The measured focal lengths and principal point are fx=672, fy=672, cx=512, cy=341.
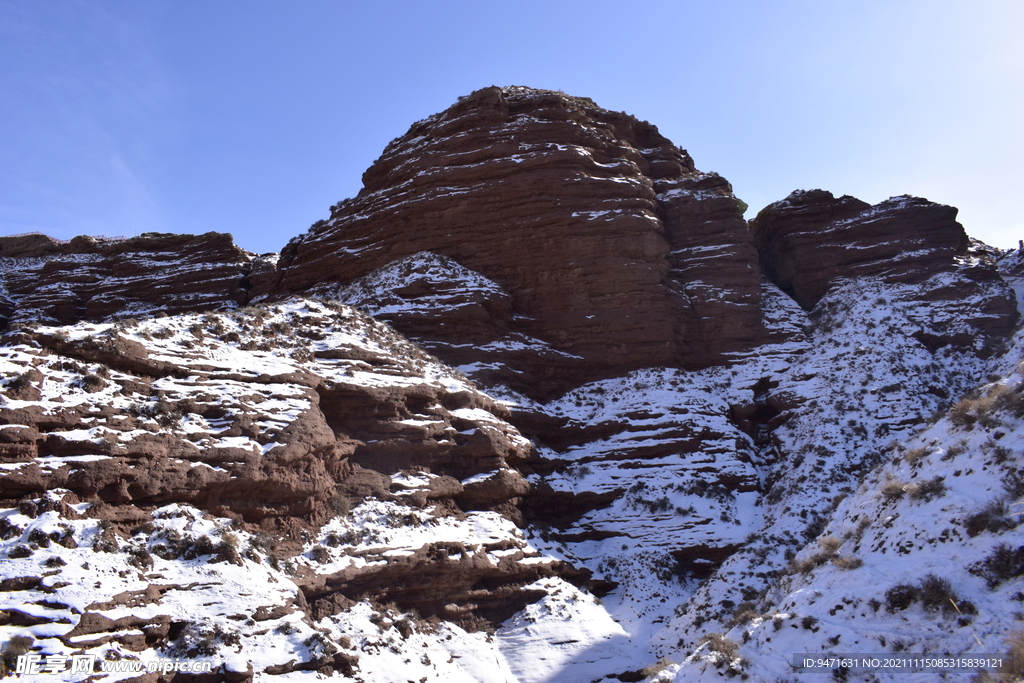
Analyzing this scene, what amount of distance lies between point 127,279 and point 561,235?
35212mm

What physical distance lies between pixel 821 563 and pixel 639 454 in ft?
64.5

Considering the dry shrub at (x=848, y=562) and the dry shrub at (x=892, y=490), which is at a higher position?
the dry shrub at (x=892, y=490)

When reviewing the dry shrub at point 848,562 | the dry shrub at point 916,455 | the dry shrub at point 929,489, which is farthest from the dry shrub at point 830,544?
the dry shrub at point 916,455

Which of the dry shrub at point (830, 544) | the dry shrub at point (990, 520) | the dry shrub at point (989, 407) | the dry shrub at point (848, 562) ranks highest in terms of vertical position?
the dry shrub at point (989, 407)

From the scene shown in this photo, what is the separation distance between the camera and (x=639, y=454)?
34.8 m

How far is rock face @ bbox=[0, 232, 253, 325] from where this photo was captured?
51062 millimetres

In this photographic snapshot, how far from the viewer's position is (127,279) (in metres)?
53.0

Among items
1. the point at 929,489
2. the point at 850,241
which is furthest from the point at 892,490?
the point at 850,241

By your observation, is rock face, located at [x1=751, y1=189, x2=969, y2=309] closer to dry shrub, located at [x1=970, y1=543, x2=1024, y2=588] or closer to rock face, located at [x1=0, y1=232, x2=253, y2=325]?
dry shrub, located at [x1=970, y1=543, x2=1024, y2=588]

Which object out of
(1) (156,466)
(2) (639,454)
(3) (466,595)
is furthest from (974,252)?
(1) (156,466)

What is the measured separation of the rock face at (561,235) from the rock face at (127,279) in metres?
6.27

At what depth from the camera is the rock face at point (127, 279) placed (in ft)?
168

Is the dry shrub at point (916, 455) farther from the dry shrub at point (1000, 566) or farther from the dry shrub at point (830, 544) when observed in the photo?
the dry shrub at point (1000, 566)

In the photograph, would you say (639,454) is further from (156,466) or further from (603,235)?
(156,466)
